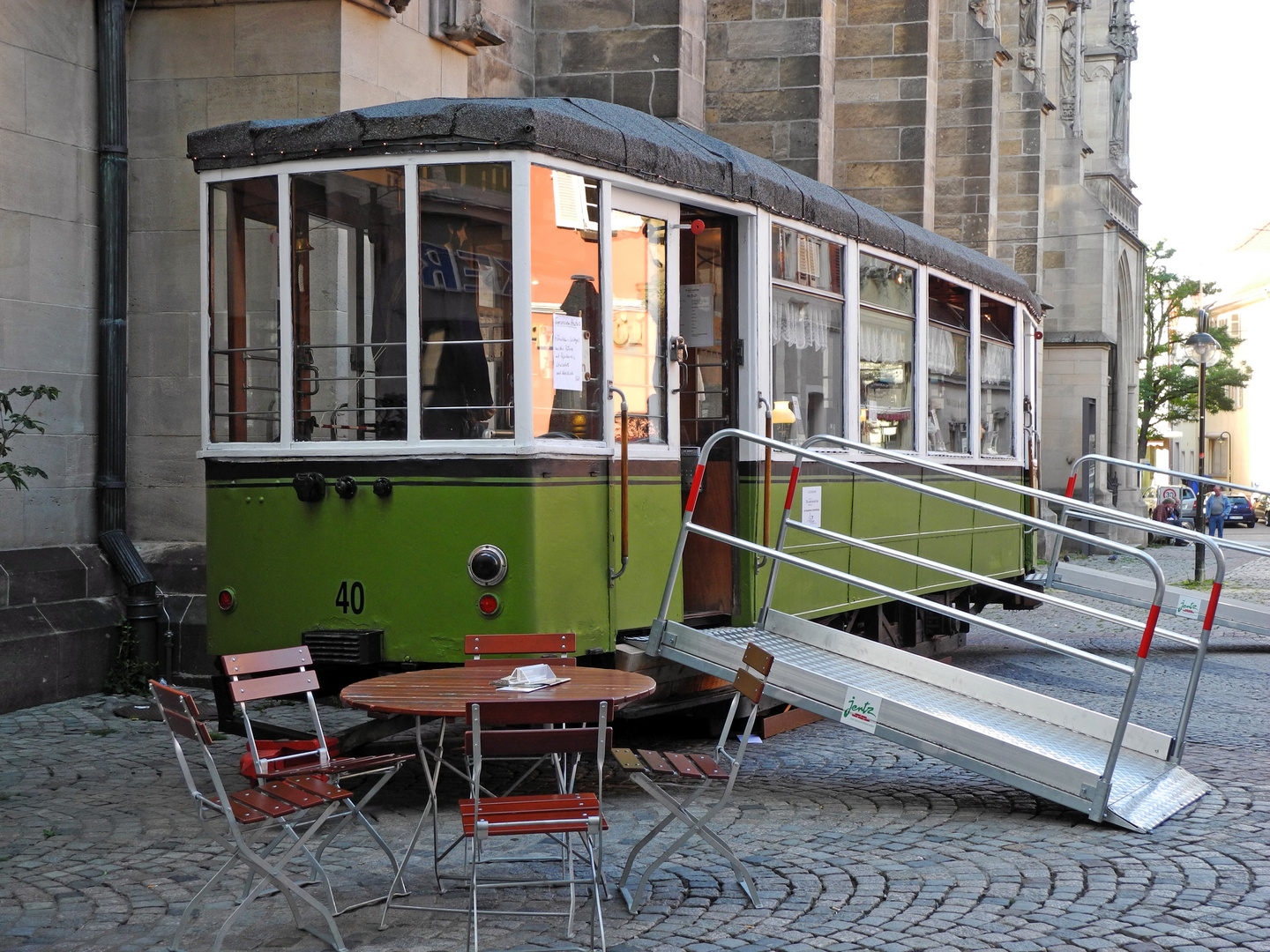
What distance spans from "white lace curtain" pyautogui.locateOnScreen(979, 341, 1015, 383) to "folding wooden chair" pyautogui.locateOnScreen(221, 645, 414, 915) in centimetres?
794

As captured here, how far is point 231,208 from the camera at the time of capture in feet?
25.8

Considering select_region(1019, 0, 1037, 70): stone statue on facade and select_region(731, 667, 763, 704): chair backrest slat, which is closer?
select_region(731, 667, 763, 704): chair backrest slat

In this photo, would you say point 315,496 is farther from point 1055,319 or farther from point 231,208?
point 1055,319

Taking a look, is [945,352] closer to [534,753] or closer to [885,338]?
[885,338]

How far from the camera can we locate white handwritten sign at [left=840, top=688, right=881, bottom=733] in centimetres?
736

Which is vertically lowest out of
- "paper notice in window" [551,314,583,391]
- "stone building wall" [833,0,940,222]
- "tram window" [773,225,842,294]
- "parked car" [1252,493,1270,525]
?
"parked car" [1252,493,1270,525]

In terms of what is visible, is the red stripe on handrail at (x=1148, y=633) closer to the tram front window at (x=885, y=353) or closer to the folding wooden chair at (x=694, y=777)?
the folding wooden chair at (x=694, y=777)

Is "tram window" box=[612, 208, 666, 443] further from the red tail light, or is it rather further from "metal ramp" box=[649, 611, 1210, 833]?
the red tail light

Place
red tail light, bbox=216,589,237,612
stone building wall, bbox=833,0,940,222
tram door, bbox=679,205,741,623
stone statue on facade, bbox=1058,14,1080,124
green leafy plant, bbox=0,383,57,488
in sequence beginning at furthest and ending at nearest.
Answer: stone statue on facade, bbox=1058,14,1080,124
stone building wall, bbox=833,0,940,222
tram door, bbox=679,205,741,623
green leafy plant, bbox=0,383,57,488
red tail light, bbox=216,589,237,612

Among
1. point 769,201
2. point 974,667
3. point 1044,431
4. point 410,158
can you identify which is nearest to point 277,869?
point 410,158

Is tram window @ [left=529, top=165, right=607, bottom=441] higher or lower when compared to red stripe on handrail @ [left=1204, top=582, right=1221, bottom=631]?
higher

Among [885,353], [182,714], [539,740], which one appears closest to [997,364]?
[885,353]

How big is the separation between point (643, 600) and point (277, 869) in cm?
317

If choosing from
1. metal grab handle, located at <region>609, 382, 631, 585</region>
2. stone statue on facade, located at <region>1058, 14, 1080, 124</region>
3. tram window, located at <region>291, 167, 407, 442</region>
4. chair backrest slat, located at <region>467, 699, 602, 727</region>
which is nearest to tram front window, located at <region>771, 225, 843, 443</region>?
metal grab handle, located at <region>609, 382, 631, 585</region>
